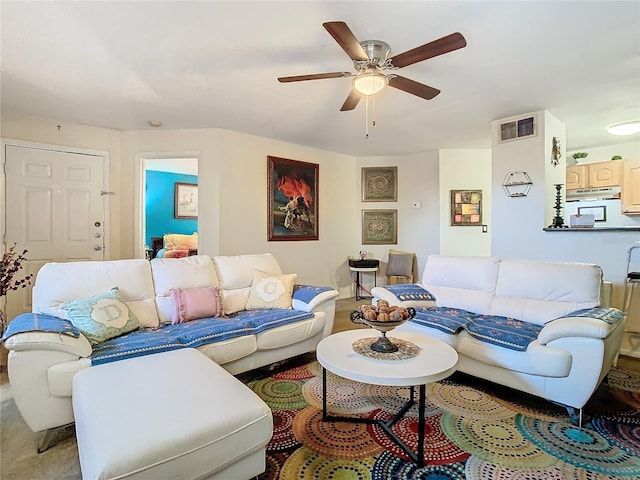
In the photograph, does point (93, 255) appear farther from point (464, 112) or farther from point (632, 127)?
point (632, 127)

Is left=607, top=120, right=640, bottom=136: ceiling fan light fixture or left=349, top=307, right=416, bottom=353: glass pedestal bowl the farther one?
left=607, top=120, right=640, bottom=136: ceiling fan light fixture

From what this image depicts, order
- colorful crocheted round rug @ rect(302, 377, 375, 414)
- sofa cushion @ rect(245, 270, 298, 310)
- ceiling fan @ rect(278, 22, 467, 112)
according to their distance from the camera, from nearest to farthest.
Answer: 1. ceiling fan @ rect(278, 22, 467, 112)
2. colorful crocheted round rug @ rect(302, 377, 375, 414)
3. sofa cushion @ rect(245, 270, 298, 310)

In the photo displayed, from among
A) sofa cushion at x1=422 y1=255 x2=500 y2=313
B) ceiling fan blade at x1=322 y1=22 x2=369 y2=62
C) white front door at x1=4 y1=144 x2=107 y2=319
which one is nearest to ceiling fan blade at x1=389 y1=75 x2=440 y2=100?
ceiling fan blade at x1=322 y1=22 x2=369 y2=62

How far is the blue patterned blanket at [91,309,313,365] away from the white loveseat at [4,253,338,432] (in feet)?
0.11

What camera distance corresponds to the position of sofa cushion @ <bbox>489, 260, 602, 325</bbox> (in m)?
2.43

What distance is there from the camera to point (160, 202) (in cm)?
691

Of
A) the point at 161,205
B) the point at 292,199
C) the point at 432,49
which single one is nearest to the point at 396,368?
the point at 432,49

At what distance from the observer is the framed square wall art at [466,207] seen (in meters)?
5.28

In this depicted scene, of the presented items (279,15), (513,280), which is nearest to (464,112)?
(513,280)

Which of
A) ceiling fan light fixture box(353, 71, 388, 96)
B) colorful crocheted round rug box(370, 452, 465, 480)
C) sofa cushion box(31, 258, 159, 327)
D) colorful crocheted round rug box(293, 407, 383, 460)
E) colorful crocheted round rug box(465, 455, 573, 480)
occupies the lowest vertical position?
colorful crocheted round rug box(370, 452, 465, 480)

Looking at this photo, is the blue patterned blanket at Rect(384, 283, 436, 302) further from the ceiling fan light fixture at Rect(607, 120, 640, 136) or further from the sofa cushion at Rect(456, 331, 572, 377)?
the ceiling fan light fixture at Rect(607, 120, 640, 136)

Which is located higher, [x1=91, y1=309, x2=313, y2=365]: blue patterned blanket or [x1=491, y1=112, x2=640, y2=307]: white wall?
[x1=491, y1=112, x2=640, y2=307]: white wall

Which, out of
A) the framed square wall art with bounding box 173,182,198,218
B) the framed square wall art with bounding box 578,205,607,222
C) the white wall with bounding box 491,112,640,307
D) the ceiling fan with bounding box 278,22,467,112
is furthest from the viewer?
the framed square wall art with bounding box 173,182,198,218

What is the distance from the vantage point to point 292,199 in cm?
498
